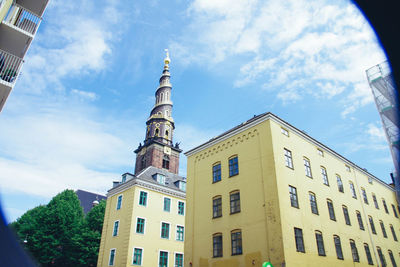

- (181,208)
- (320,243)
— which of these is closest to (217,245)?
(320,243)

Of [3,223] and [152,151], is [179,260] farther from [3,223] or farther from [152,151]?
[3,223]

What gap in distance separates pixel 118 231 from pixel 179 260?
7.54m

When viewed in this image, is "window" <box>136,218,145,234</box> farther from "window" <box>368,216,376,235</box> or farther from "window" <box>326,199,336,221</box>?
"window" <box>368,216,376,235</box>

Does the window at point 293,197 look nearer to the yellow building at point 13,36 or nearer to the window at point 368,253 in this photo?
the window at point 368,253

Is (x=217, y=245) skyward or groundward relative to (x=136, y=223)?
groundward

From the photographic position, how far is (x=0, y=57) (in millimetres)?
11602

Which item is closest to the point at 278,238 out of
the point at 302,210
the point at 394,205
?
the point at 302,210

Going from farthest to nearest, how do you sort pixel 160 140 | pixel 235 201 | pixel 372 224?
1. pixel 160 140
2. pixel 372 224
3. pixel 235 201

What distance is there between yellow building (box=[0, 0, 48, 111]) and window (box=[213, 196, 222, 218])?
47.2 feet

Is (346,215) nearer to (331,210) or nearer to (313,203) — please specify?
(331,210)

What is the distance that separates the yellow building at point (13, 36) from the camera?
1156cm

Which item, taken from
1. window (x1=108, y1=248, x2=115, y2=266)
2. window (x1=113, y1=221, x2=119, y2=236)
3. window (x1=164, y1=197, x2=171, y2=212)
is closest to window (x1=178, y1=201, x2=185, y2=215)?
window (x1=164, y1=197, x2=171, y2=212)

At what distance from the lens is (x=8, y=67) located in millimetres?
11742

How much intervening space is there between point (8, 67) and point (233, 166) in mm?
14808
